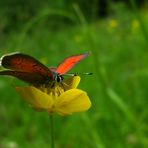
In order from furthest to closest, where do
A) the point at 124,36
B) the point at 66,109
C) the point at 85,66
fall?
the point at 124,36 < the point at 85,66 < the point at 66,109

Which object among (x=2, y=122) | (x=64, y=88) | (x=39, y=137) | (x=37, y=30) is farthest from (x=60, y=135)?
(x=37, y=30)

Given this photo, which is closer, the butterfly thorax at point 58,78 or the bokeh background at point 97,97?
the butterfly thorax at point 58,78

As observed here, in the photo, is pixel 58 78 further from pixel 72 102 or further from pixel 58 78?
pixel 72 102

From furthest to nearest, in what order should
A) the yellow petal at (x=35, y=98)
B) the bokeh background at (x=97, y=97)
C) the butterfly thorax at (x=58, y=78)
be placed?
the bokeh background at (x=97, y=97) < the butterfly thorax at (x=58, y=78) < the yellow petal at (x=35, y=98)

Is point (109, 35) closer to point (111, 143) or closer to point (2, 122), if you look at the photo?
point (2, 122)

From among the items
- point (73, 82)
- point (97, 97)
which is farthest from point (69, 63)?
Answer: point (97, 97)

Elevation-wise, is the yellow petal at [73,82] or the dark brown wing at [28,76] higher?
the dark brown wing at [28,76]

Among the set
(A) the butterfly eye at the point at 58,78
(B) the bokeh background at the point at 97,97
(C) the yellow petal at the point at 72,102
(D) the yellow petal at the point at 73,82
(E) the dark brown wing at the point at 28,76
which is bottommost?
(B) the bokeh background at the point at 97,97
